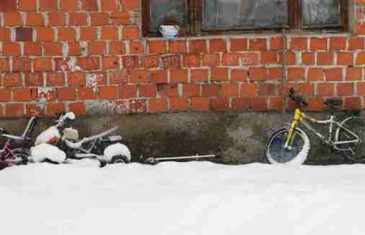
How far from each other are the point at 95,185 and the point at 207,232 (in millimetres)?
1798

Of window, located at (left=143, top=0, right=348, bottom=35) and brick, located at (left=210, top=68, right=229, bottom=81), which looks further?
window, located at (left=143, top=0, right=348, bottom=35)

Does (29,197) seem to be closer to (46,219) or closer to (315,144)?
(46,219)

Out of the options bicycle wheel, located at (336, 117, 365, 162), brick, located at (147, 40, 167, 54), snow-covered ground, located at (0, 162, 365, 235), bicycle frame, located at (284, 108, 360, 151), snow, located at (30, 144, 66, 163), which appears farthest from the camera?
brick, located at (147, 40, 167, 54)

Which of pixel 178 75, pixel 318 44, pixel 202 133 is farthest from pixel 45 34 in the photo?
pixel 318 44

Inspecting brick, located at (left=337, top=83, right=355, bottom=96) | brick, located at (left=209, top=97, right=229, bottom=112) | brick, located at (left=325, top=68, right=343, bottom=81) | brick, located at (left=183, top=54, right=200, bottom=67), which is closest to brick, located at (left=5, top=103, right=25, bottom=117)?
brick, located at (left=183, top=54, right=200, bottom=67)

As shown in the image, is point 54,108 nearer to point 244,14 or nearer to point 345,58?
point 244,14

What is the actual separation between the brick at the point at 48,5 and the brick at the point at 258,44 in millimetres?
2225

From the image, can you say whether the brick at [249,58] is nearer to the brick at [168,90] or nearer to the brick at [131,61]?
the brick at [168,90]

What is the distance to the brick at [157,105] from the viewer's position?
7957mm

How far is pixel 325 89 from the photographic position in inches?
314

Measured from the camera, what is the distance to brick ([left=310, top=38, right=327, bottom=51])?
793 centimetres

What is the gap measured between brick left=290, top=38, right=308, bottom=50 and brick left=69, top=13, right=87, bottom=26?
2.34m

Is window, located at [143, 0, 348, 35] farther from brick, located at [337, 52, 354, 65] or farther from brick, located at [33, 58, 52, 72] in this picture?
brick, located at [33, 58, 52, 72]

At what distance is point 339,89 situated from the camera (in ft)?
26.1
